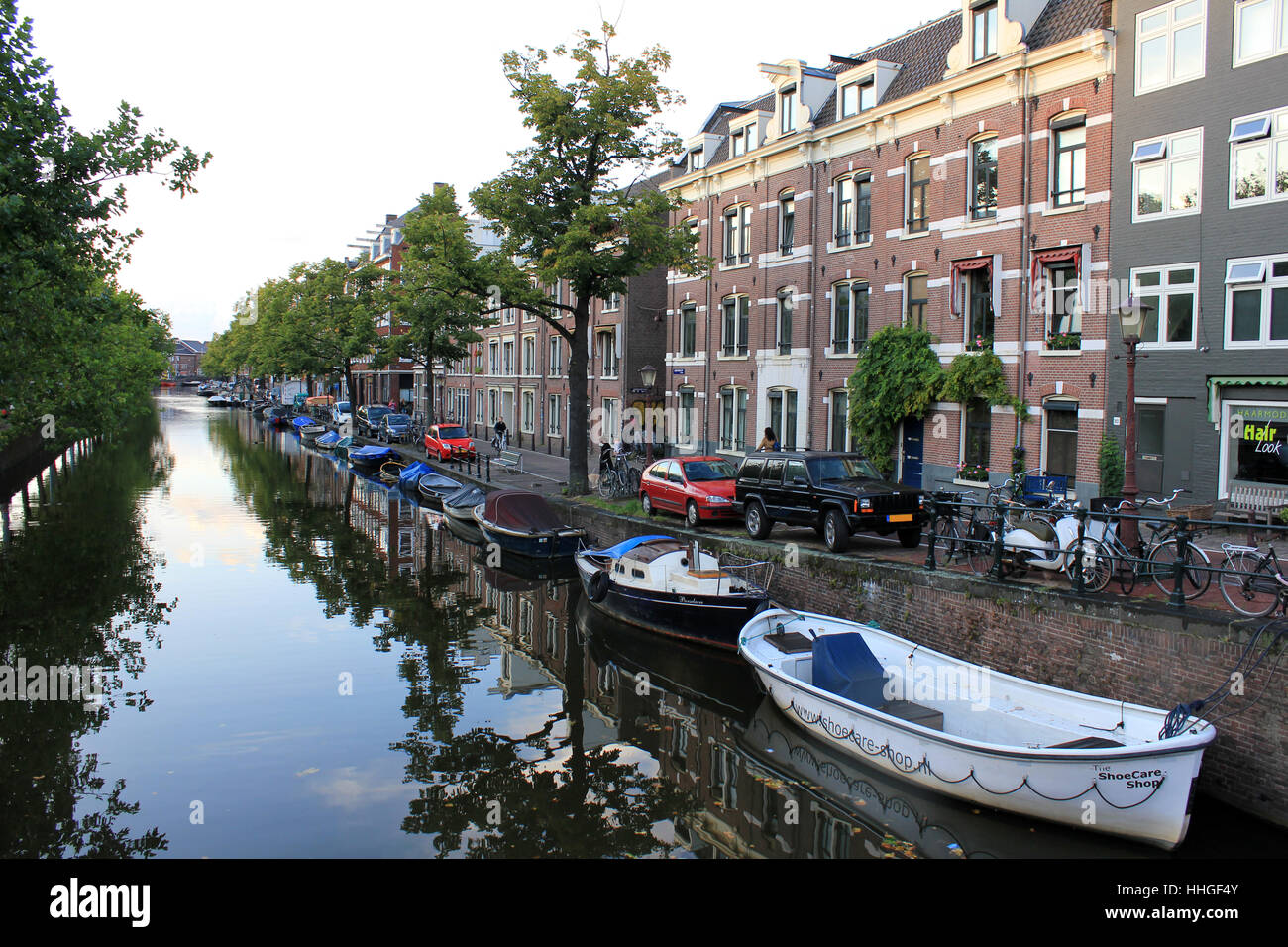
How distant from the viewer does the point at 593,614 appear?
62.9ft

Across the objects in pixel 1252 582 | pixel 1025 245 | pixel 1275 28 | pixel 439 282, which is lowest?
pixel 1252 582

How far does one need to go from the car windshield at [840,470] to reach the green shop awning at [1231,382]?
6.85 meters

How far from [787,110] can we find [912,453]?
12731 millimetres

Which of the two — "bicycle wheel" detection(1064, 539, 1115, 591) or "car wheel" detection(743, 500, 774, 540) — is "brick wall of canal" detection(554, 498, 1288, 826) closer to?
"bicycle wheel" detection(1064, 539, 1115, 591)

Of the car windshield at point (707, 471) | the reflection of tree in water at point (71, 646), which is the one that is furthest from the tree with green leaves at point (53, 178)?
the car windshield at point (707, 471)

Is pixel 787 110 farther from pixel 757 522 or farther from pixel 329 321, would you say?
pixel 329 321

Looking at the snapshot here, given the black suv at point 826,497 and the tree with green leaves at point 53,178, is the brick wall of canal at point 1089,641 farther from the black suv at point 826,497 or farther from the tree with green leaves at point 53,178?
the tree with green leaves at point 53,178

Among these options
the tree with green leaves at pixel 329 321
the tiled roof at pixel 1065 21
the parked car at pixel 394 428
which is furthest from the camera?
the tree with green leaves at pixel 329 321

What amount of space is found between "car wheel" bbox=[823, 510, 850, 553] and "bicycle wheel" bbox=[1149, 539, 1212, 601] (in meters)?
5.15

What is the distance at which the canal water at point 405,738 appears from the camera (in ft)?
30.7

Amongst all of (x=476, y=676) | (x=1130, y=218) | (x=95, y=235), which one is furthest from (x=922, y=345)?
(x=95, y=235)

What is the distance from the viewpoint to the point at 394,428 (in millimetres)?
52031

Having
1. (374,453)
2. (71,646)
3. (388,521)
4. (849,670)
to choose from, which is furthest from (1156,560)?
(374,453)

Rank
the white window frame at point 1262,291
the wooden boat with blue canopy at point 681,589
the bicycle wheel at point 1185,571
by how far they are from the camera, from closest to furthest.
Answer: the bicycle wheel at point 1185,571 < the wooden boat with blue canopy at point 681,589 < the white window frame at point 1262,291
